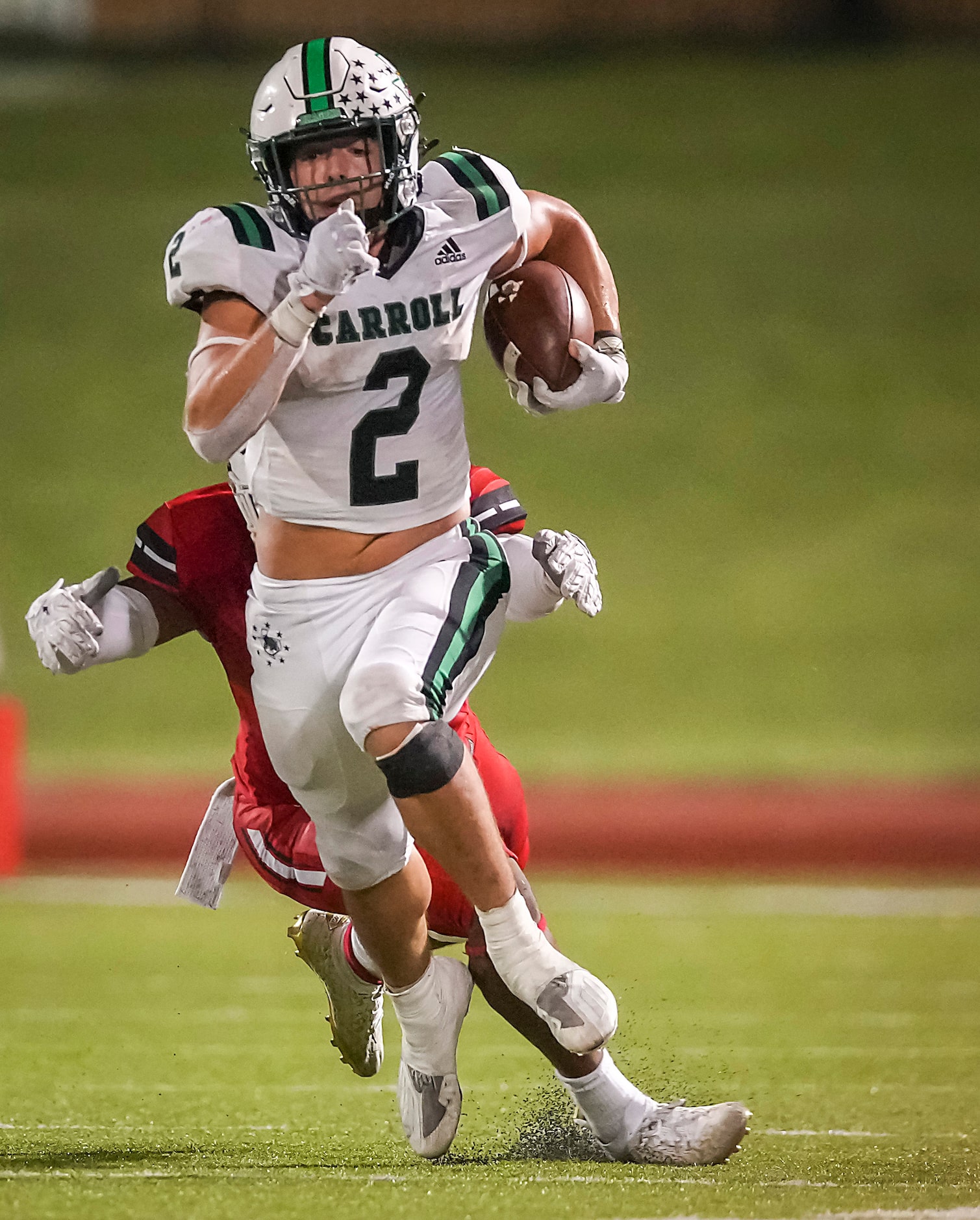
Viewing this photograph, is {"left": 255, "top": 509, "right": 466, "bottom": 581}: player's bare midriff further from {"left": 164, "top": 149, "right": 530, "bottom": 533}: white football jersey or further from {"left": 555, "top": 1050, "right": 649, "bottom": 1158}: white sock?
{"left": 555, "top": 1050, "right": 649, "bottom": 1158}: white sock

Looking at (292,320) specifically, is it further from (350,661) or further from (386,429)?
(350,661)

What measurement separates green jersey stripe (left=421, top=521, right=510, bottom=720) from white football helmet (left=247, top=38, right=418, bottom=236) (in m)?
0.55

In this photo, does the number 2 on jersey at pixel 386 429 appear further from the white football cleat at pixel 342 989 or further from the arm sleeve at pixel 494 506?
the white football cleat at pixel 342 989

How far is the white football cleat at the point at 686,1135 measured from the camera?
2.95m

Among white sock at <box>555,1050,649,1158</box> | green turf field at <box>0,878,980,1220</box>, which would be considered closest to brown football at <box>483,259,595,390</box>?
white sock at <box>555,1050,649,1158</box>

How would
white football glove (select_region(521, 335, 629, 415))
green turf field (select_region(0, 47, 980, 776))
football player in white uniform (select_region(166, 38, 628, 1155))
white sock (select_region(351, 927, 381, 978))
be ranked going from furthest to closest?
green turf field (select_region(0, 47, 980, 776)) < white sock (select_region(351, 927, 381, 978)) < white football glove (select_region(521, 335, 629, 415)) < football player in white uniform (select_region(166, 38, 628, 1155))

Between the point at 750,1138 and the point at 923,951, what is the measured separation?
86.1 inches

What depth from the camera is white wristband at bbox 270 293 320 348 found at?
263 cm

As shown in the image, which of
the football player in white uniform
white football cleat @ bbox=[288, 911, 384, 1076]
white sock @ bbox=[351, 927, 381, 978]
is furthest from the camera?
white football cleat @ bbox=[288, 911, 384, 1076]

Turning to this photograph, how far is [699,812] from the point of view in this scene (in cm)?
702

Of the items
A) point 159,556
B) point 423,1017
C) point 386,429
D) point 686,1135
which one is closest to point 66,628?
point 159,556

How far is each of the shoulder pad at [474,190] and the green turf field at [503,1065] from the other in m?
1.52

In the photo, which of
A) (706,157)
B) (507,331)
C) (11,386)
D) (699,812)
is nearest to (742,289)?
(706,157)

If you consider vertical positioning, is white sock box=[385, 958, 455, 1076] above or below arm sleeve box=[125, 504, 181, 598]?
below
